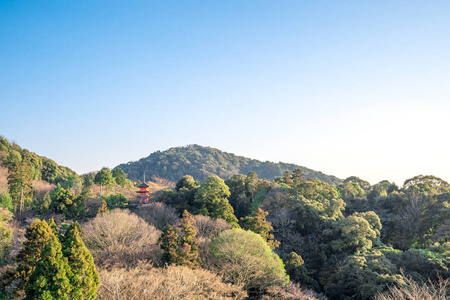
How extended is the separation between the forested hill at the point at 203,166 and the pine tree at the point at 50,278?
91.4 meters

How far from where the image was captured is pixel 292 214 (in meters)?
31.3

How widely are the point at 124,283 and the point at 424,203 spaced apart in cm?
3071

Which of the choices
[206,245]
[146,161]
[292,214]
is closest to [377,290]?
[206,245]

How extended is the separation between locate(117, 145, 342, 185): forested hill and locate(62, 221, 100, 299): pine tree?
90.1 m

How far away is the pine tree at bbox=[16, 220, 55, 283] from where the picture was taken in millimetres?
14820

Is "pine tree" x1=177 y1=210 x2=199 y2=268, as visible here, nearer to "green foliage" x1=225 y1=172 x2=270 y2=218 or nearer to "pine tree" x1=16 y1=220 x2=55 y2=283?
"pine tree" x1=16 y1=220 x2=55 y2=283

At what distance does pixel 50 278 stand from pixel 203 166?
102463 millimetres

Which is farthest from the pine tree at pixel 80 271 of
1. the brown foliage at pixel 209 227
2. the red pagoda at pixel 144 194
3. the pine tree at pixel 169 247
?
the red pagoda at pixel 144 194

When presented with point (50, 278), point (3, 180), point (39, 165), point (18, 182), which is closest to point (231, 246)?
point (50, 278)

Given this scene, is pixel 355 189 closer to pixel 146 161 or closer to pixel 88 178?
pixel 88 178

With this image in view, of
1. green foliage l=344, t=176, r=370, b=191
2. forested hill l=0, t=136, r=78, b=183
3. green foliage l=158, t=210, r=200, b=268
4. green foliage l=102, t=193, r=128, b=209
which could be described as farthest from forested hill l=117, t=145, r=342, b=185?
green foliage l=158, t=210, r=200, b=268

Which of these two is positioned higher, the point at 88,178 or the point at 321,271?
the point at 88,178

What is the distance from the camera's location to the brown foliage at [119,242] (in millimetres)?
20688

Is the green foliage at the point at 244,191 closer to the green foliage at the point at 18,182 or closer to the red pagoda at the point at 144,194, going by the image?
the red pagoda at the point at 144,194
